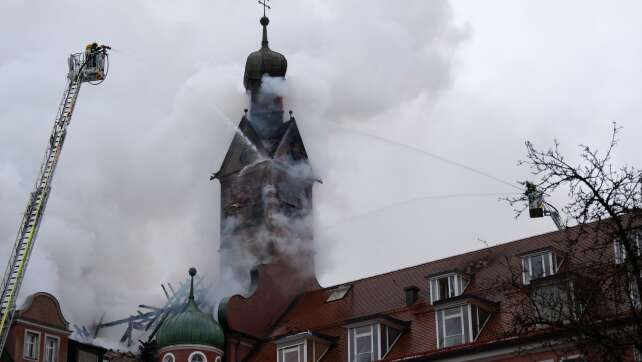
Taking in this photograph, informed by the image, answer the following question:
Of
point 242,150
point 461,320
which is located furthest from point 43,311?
point 461,320

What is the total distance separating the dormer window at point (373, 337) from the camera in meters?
68.4

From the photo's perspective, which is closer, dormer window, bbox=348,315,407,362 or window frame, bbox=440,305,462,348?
window frame, bbox=440,305,462,348

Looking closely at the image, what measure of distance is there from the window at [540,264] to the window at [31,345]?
2706 cm

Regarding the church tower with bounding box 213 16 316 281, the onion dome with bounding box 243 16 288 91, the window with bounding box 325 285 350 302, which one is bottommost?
the window with bounding box 325 285 350 302

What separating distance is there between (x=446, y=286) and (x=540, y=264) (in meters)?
6.09

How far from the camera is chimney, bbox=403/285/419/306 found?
7188 centimetres

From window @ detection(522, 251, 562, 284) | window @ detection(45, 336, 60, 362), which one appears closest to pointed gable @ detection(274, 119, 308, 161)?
window @ detection(45, 336, 60, 362)

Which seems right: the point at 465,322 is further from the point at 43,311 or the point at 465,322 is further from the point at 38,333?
the point at 38,333

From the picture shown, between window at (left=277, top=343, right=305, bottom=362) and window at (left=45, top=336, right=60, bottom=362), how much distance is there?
41.0 feet

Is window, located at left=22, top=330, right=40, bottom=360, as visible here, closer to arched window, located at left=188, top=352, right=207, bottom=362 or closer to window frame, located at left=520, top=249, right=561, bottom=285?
arched window, located at left=188, top=352, right=207, bottom=362

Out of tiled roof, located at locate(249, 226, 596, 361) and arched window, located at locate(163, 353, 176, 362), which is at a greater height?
tiled roof, located at locate(249, 226, 596, 361)

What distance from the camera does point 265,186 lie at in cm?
8650

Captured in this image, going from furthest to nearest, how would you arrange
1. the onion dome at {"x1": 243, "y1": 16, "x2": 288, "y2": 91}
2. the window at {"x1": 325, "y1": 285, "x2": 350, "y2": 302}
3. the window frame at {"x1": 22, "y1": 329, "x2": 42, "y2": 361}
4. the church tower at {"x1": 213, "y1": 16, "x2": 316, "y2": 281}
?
the onion dome at {"x1": 243, "y1": 16, "x2": 288, "y2": 91}, the church tower at {"x1": 213, "y1": 16, "x2": 316, "y2": 281}, the window at {"x1": 325, "y1": 285, "x2": 350, "y2": 302}, the window frame at {"x1": 22, "y1": 329, "x2": 42, "y2": 361}

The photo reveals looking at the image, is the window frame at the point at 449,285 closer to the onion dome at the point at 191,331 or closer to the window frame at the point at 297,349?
the window frame at the point at 297,349
